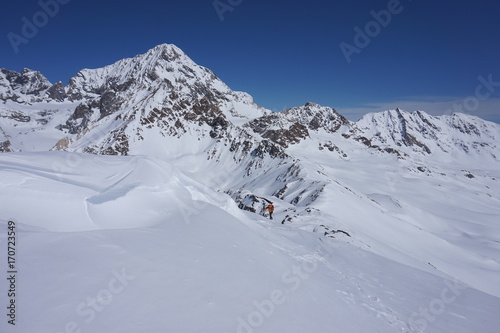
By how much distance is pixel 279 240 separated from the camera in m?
13.6

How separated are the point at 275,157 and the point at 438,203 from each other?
63.1 m

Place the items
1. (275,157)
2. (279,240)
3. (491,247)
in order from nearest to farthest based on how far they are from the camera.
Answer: (279,240) → (491,247) → (275,157)

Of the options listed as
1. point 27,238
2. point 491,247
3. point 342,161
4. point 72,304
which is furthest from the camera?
point 342,161

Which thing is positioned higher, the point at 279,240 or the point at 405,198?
the point at 405,198

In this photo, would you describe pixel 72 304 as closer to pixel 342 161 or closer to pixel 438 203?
pixel 438 203

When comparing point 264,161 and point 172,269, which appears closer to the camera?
point 172,269

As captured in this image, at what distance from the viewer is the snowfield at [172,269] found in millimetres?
5223

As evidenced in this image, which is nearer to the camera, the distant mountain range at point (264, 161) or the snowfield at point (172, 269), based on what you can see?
the snowfield at point (172, 269)

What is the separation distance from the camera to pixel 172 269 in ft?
22.6

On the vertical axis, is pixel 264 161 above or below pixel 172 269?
above

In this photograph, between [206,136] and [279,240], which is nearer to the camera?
[279,240]

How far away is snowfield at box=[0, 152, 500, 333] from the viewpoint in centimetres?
522

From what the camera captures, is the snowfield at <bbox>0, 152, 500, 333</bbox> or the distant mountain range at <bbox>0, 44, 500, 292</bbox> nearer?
the snowfield at <bbox>0, 152, 500, 333</bbox>

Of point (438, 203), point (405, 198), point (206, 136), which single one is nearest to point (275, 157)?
point (206, 136)
